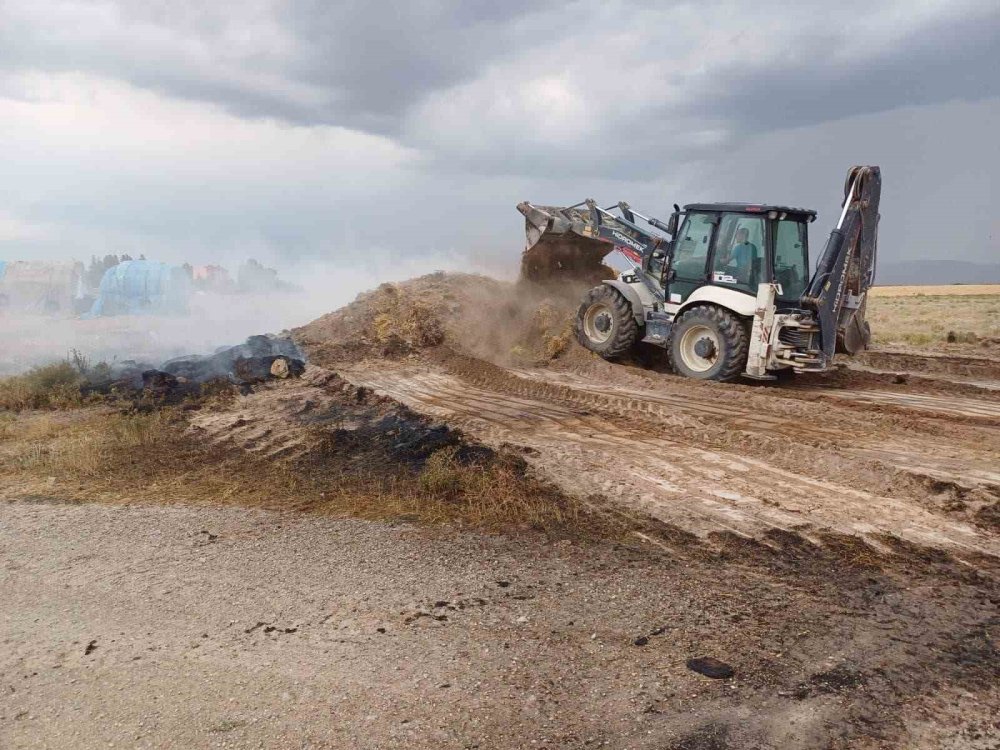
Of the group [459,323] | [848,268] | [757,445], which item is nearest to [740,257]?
[848,268]

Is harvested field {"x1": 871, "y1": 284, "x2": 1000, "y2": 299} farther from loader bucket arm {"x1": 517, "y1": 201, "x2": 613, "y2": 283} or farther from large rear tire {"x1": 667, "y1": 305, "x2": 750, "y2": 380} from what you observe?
large rear tire {"x1": 667, "y1": 305, "x2": 750, "y2": 380}

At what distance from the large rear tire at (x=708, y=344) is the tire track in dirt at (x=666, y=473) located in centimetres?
136

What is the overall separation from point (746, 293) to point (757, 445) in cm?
399

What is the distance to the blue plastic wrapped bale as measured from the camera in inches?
1135

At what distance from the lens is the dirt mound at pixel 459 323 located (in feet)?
48.7

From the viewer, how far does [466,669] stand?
4.12 metres

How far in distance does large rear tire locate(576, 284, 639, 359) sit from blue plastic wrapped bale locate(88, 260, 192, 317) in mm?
19617

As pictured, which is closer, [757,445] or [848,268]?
[757,445]

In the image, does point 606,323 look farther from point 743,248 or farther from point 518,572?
point 518,572

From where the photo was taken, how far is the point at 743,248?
11.6m

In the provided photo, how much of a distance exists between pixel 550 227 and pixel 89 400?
856 cm

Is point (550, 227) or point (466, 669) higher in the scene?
point (550, 227)

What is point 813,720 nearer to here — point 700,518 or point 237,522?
point 700,518

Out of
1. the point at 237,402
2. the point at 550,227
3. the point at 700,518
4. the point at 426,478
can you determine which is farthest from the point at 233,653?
the point at 550,227
